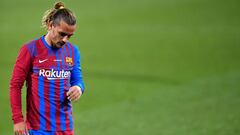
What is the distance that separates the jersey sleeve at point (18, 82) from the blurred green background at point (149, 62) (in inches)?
128

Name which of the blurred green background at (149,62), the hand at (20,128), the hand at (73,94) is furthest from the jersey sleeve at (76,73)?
the blurred green background at (149,62)

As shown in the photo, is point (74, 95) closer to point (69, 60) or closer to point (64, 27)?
point (69, 60)

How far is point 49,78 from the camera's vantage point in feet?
15.7

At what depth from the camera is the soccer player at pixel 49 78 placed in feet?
15.4

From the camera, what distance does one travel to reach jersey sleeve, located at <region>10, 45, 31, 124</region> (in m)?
4.64

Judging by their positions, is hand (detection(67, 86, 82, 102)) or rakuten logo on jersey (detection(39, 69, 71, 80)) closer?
hand (detection(67, 86, 82, 102))

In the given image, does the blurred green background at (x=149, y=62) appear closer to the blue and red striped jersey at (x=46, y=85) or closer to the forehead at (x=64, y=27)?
the blue and red striped jersey at (x=46, y=85)

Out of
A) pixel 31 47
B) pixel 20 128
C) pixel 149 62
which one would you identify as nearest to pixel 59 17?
pixel 31 47

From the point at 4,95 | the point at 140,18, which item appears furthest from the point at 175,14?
the point at 4,95

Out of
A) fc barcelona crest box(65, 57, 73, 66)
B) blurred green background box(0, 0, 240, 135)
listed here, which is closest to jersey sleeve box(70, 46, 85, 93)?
fc barcelona crest box(65, 57, 73, 66)

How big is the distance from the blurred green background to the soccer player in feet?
9.94

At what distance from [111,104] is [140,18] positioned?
8.91m

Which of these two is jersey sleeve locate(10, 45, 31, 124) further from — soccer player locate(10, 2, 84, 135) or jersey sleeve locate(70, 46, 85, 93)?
jersey sleeve locate(70, 46, 85, 93)

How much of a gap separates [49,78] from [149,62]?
8189mm
